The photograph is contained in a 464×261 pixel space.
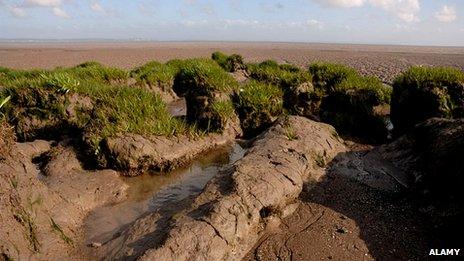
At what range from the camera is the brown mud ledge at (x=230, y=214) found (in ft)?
16.3

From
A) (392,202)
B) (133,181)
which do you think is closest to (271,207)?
(392,202)

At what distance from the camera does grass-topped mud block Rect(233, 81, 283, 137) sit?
34.7 ft

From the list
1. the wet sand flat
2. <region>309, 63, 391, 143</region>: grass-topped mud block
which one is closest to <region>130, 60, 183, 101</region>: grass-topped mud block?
<region>309, 63, 391, 143</region>: grass-topped mud block

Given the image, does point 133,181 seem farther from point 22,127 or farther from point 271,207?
point 22,127

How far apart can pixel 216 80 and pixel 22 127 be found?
5.14 metres

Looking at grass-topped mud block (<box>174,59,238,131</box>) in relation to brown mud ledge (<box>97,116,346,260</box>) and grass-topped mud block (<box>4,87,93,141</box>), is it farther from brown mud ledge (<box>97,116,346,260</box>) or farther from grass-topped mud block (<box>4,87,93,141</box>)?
grass-topped mud block (<box>4,87,93,141</box>)

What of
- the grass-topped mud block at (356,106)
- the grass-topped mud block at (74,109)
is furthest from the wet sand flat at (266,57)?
the grass-topped mud block at (74,109)

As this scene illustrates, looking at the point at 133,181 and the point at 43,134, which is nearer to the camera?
the point at 133,181

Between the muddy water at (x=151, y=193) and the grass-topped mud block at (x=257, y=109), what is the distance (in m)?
1.62

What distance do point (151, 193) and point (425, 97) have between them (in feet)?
21.7

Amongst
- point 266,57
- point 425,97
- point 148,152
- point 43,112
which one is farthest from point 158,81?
point 266,57

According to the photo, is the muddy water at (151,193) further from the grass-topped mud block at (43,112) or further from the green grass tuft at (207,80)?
the grass-topped mud block at (43,112)

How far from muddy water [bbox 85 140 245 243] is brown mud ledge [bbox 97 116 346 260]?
0.58m

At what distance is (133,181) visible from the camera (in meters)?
7.73
